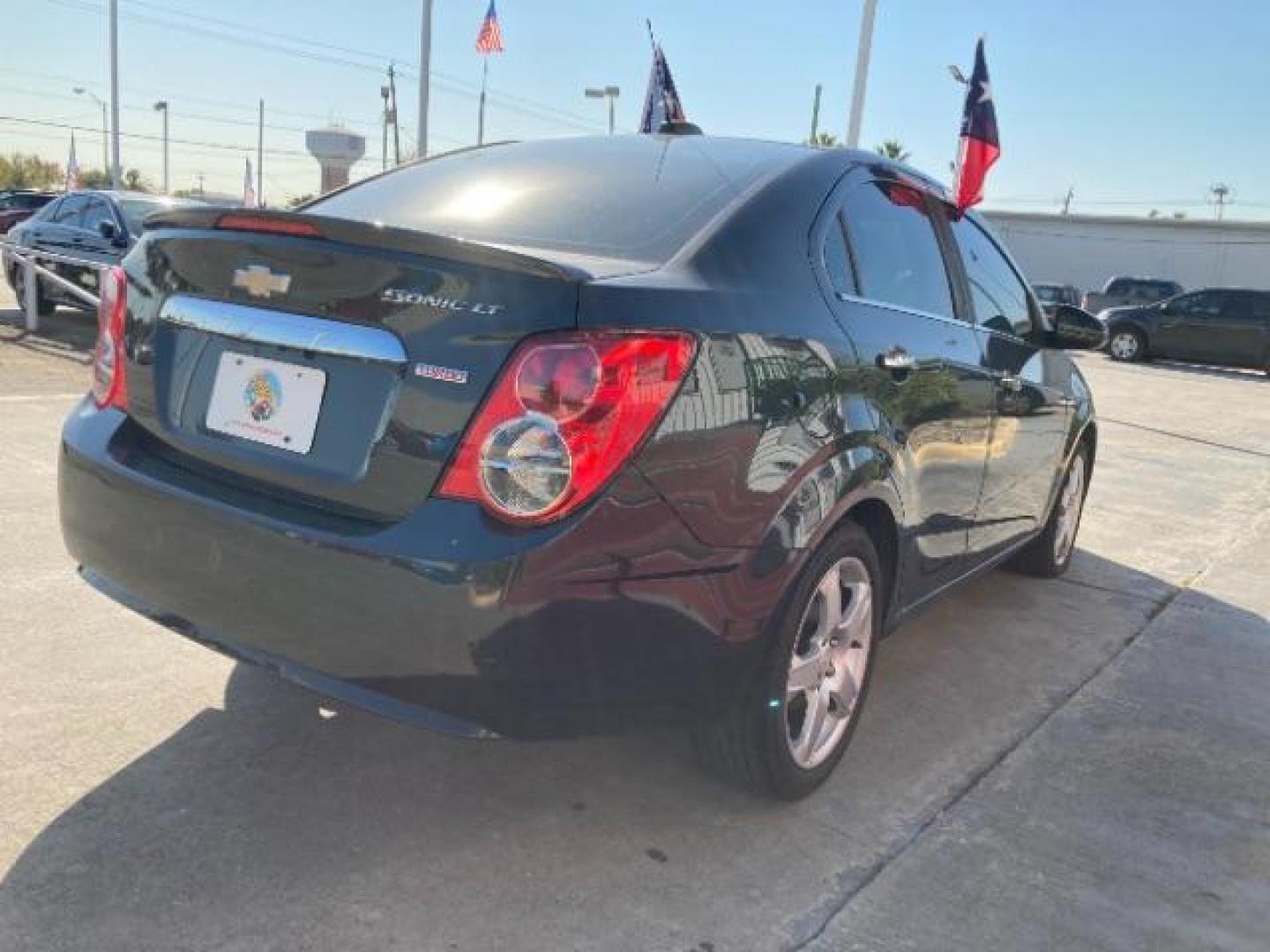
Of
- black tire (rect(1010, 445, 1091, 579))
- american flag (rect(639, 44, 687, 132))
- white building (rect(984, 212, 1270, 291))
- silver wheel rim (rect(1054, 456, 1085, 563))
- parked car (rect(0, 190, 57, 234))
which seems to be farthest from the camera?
white building (rect(984, 212, 1270, 291))

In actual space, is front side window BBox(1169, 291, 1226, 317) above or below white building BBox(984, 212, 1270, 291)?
below

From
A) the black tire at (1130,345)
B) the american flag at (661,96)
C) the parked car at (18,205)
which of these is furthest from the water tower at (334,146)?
the american flag at (661,96)

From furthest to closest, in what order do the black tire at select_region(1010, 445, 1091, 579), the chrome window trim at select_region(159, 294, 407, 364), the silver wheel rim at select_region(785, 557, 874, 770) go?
1. the black tire at select_region(1010, 445, 1091, 579)
2. the silver wheel rim at select_region(785, 557, 874, 770)
3. the chrome window trim at select_region(159, 294, 407, 364)

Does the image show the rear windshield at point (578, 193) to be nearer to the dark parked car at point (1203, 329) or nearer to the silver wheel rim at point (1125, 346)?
the dark parked car at point (1203, 329)

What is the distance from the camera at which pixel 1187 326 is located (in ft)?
71.6

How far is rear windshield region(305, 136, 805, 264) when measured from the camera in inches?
104

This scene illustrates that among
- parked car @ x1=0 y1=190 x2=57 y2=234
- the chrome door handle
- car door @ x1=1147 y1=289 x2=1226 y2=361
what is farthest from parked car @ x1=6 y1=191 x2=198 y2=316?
parked car @ x1=0 y1=190 x2=57 y2=234

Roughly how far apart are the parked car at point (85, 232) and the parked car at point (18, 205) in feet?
62.5

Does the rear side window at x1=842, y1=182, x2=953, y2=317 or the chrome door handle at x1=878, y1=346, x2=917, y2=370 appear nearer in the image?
the chrome door handle at x1=878, y1=346, x2=917, y2=370

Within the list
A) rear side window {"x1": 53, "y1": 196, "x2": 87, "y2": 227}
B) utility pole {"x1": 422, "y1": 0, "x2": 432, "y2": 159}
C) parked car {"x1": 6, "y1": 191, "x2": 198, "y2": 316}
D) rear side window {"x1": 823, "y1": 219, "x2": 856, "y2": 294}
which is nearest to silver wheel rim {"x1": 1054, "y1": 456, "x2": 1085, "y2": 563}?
rear side window {"x1": 823, "y1": 219, "x2": 856, "y2": 294}

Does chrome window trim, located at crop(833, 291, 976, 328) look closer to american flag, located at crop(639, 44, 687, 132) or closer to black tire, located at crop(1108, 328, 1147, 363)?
american flag, located at crop(639, 44, 687, 132)

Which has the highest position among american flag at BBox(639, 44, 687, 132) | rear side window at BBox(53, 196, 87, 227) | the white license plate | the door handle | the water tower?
the water tower

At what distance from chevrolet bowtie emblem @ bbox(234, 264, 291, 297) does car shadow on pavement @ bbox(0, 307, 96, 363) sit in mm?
7667

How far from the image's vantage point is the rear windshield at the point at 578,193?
2.63 metres
